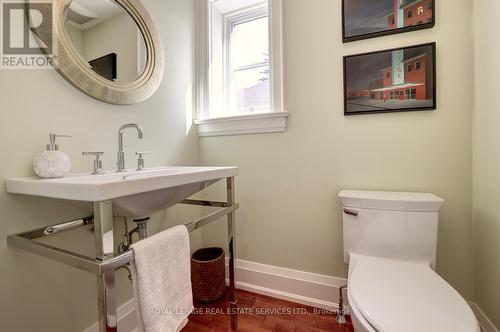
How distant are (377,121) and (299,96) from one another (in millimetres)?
451

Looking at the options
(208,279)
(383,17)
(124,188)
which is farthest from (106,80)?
(383,17)

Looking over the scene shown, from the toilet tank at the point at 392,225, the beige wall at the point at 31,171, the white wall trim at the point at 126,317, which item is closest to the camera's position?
the beige wall at the point at 31,171

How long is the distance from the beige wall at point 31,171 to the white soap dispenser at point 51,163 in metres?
0.09

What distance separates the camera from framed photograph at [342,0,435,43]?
111 centimetres

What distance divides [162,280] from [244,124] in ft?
3.32

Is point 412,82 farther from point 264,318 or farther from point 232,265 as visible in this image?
point 264,318

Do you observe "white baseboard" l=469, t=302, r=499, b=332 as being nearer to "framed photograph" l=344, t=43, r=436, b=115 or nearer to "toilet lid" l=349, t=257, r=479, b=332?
"toilet lid" l=349, t=257, r=479, b=332

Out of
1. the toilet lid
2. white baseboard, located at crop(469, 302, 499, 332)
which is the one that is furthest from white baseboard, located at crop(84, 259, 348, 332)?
white baseboard, located at crop(469, 302, 499, 332)

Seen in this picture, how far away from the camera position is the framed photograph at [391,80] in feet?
3.62

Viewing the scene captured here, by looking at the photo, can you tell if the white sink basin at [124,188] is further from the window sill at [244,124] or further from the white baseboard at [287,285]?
the white baseboard at [287,285]

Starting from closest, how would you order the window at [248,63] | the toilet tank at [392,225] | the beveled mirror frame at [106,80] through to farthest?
the beveled mirror frame at [106,80]
the toilet tank at [392,225]
the window at [248,63]

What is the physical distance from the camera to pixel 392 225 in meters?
1.03

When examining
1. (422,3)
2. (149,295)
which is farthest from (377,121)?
(149,295)

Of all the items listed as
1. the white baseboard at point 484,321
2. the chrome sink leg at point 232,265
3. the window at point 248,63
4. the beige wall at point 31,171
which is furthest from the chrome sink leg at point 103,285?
the white baseboard at point 484,321
